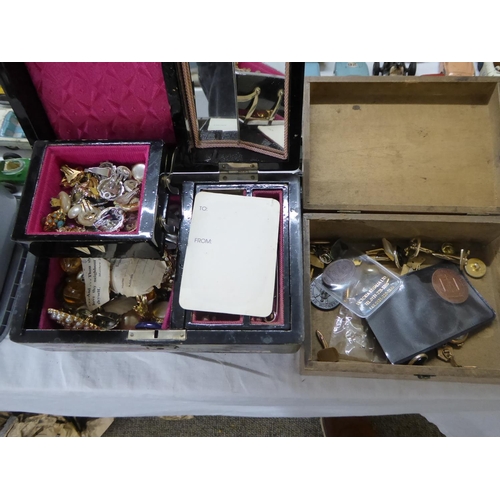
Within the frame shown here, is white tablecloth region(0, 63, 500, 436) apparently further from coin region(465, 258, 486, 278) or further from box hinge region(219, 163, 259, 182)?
box hinge region(219, 163, 259, 182)

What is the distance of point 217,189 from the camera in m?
0.82

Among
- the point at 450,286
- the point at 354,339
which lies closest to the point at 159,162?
the point at 354,339

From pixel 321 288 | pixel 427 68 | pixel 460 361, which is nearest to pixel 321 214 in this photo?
pixel 321 288

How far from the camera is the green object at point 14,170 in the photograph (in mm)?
894

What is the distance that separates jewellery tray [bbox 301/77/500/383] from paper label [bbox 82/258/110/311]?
41 centimetres

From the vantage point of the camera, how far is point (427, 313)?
0.83 m

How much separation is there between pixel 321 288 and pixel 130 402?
48 centimetres

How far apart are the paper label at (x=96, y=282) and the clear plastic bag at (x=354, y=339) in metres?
0.49

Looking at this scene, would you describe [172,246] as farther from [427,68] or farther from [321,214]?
[427,68]

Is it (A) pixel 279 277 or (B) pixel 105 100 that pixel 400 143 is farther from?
(B) pixel 105 100

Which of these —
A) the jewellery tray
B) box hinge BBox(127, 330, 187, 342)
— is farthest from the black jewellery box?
the jewellery tray

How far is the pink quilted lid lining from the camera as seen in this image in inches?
27.5

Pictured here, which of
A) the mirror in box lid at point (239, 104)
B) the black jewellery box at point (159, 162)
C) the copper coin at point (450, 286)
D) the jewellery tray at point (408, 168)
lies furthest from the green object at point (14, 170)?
the copper coin at point (450, 286)

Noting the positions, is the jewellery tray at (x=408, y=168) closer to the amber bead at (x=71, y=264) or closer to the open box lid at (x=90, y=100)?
the open box lid at (x=90, y=100)
